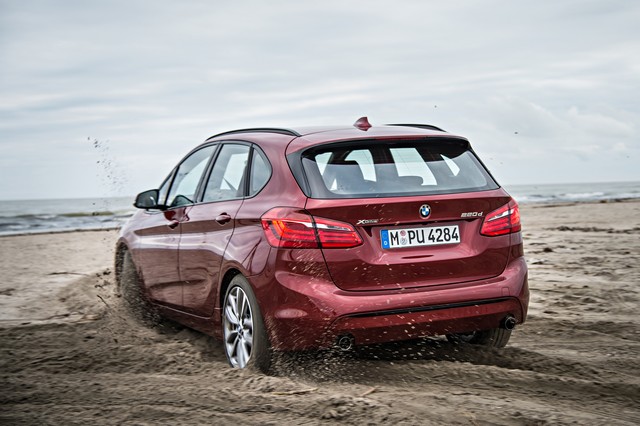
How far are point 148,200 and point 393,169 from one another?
2.58m

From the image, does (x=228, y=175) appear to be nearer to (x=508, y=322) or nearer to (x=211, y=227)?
(x=211, y=227)

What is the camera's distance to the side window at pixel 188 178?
630 centimetres

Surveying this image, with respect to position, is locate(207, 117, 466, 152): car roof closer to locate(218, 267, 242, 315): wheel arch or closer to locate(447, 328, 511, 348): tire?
locate(218, 267, 242, 315): wheel arch

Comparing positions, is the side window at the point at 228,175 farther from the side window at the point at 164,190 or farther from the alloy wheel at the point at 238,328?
the side window at the point at 164,190

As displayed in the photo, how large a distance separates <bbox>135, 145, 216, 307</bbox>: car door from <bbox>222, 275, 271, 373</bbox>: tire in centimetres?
101

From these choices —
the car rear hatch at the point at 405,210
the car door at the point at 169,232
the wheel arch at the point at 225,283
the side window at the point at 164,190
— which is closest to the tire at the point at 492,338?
the car rear hatch at the point at 405,210

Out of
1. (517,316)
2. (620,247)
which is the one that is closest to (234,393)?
(517,316)

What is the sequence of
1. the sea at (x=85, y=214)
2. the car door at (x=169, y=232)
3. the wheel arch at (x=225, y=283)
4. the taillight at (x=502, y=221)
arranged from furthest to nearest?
the sea at (x=85, y=214), the car door at (x=169, y=232), the wheel arch at (x=225, y=283), the taillight at (x=502, y=221)

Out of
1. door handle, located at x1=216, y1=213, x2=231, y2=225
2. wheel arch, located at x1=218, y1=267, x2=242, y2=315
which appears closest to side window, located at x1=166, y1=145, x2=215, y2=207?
→ door handle, located at x1=216, y1=213, x2=231, y2=225

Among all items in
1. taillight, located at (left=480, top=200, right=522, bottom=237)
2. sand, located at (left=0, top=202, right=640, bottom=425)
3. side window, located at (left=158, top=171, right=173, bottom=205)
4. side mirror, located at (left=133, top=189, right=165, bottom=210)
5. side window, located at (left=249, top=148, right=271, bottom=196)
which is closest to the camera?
sand, located at (left=0, top=202, right=640, bottom=425)

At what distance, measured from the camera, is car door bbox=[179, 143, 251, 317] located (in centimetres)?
541

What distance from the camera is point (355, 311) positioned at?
4.56 meters

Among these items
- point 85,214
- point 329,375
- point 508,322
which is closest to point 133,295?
point 329,375

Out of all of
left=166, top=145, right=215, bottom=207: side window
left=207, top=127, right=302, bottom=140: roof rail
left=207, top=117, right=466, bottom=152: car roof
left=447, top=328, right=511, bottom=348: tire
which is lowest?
left=447, top=328, right=511, bottom=348: tire
